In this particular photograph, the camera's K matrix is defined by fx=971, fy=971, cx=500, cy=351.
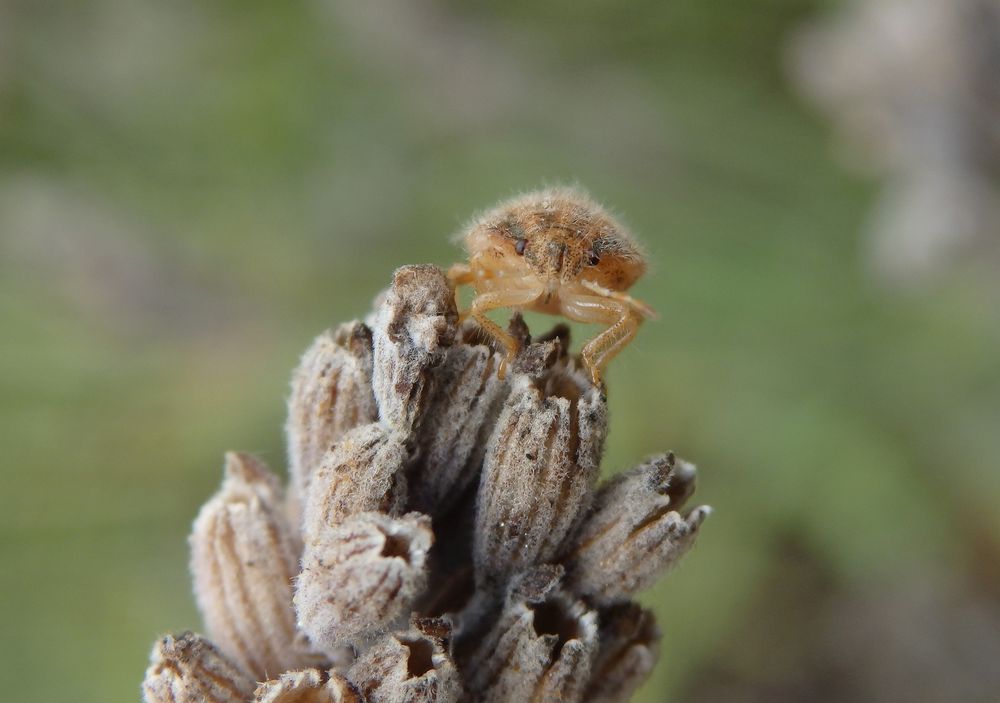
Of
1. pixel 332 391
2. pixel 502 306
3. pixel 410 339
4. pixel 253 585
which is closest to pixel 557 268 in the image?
pixel 502 306

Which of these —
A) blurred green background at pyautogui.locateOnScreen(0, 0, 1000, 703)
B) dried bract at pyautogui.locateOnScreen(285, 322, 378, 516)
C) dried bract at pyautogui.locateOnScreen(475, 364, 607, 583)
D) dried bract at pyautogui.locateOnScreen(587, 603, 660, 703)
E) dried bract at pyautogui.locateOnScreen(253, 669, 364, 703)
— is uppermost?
blurred green background at pyautogui.locateOnScreen(0, 0, 1000, 703)

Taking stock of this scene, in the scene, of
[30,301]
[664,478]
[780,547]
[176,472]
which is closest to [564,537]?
[664,478]

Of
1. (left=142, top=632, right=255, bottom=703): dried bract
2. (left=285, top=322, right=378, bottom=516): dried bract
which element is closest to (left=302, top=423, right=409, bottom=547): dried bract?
(left=285, top=322, right=378, bottom=516): dried bract

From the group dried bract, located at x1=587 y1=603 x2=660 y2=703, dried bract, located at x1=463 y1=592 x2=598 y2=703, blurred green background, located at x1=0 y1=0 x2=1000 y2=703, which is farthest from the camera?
blurred green background, located at x1=0 y1=0 x2=1000 y2=703

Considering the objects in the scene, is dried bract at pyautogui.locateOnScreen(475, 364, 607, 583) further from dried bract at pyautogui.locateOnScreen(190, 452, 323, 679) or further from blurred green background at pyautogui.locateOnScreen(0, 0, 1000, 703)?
blurred green background at pyautogui.locateOnScreen(0, 0, 1000, 703)

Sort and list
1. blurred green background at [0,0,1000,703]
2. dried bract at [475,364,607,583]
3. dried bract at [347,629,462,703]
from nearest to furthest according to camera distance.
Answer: dried bract at [347,629,462,703]
dried bract at [475,364,607,583]
blurred green background at [0,0,1000,703]

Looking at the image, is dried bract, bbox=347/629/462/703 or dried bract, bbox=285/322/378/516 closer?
dried bract, bbox=347/629/462/703

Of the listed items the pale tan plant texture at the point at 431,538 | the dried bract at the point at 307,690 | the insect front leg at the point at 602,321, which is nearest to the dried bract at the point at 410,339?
the pale tan plant texture at the point at 431,538
